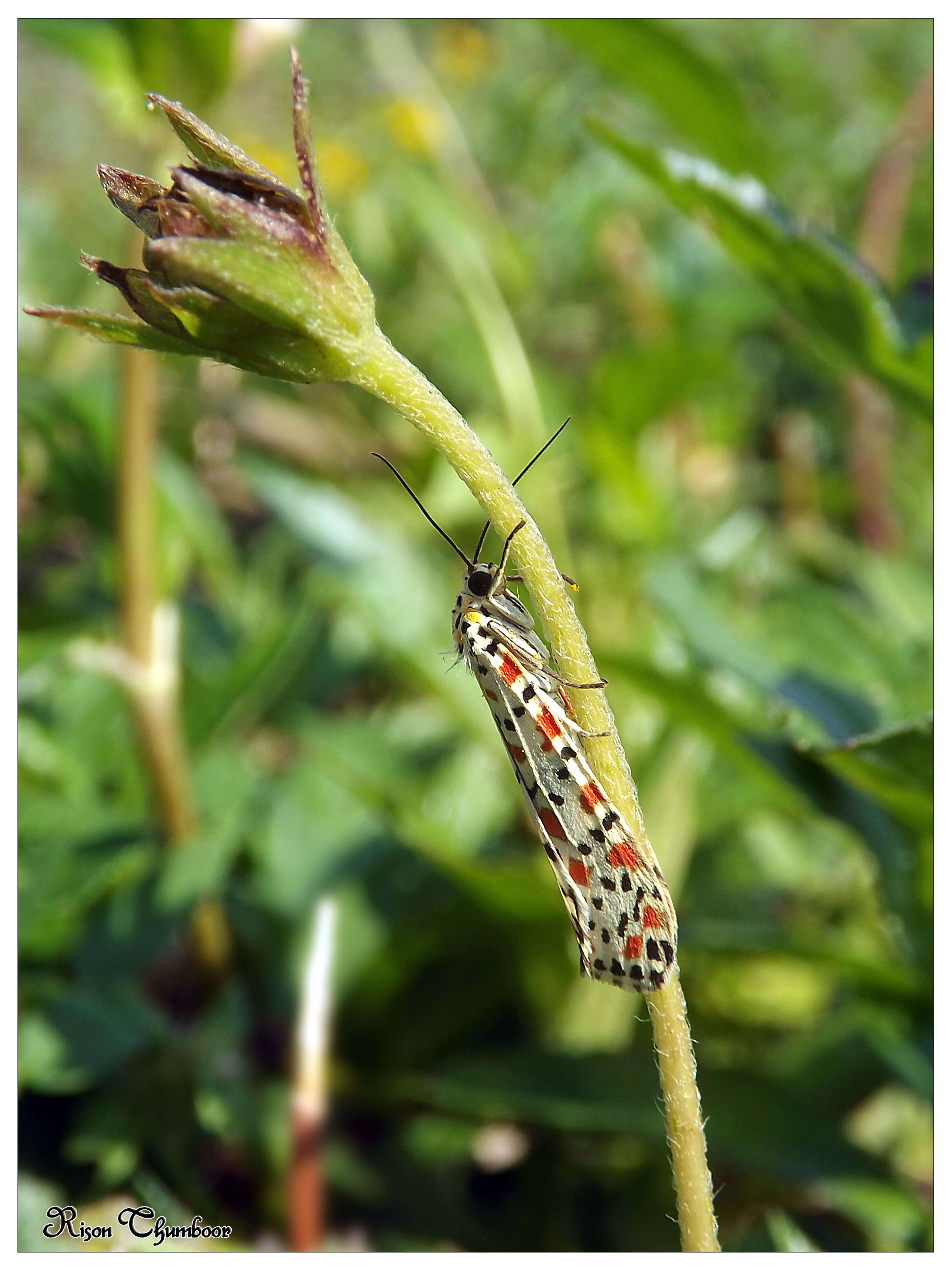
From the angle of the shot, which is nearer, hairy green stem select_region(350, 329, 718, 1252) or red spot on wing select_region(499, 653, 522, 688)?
hairy green stem select_region(350, 329, 718, 1252)

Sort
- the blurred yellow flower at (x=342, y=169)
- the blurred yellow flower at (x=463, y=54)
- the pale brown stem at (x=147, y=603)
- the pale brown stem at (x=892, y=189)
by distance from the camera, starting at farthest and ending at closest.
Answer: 1. the blurred yellow flower at (x=463, y=54)
2. the blurred yellow flower at (x=342, y=169)
3. the pale brown stem at (x=892, y=189)
4. the pale brown stem at (x=147, y=603)

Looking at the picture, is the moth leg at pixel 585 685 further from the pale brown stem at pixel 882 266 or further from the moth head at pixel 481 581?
the pale brown stem at pixel 882 266

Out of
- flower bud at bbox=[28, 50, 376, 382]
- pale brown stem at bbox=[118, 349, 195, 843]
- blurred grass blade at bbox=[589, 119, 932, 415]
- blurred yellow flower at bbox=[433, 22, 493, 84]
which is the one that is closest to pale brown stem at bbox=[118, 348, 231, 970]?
pale brown stem at bbox=[118, 349, 195, 843]

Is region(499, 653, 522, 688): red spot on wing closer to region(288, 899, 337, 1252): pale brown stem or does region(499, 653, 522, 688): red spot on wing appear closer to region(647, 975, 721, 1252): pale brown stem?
region(647, 975, 721, 1252): pale brown stem

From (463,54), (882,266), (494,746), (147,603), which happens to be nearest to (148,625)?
(147,603)

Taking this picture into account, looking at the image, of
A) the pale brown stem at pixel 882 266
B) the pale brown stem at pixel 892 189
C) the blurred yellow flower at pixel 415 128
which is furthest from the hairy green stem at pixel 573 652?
the blurred yellow flower at pixel 415 128

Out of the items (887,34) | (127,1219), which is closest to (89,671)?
(127,1219)
